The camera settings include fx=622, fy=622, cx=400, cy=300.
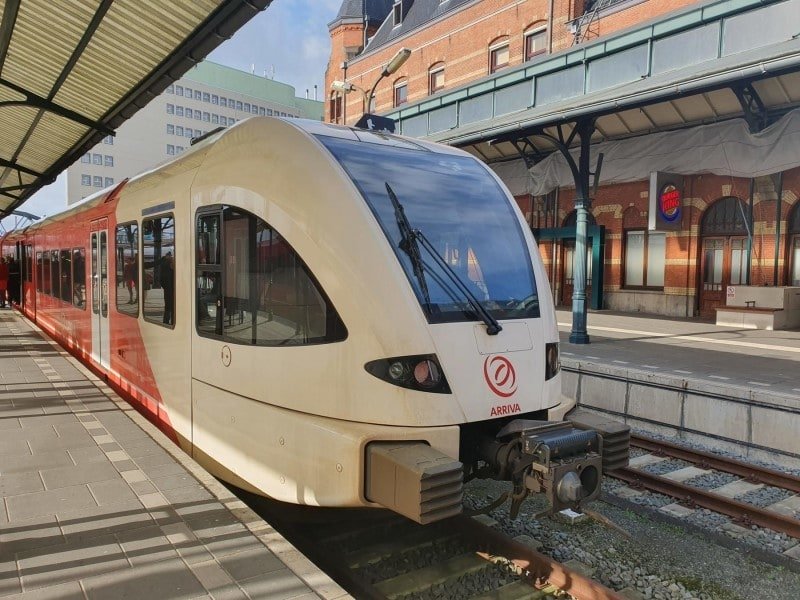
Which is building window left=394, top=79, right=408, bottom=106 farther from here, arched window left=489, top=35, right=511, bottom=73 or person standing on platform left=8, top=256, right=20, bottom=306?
person standing on platform left=8, top=256, right=20, bottom=306

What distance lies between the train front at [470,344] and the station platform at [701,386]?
420 cm

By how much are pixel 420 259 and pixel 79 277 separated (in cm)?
726

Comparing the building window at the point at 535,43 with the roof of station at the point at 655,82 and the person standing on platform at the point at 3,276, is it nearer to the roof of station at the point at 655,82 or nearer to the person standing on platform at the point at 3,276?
the roof of station at the point at 655,82

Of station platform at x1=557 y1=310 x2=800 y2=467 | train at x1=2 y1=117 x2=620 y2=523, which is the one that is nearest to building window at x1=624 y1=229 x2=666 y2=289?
station platform at x1=557 y1=310 x2=800 y2=467

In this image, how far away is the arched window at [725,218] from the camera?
16391 mm

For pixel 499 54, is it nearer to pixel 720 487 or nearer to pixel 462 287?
pixel 720 487

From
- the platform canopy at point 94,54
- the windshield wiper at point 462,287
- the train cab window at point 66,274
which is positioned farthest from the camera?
the train cab window at point 66,274

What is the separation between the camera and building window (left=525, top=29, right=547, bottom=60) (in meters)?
23.5

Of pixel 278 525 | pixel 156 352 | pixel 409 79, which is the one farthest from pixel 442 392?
pixel 409 79

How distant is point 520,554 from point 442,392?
1300 mm

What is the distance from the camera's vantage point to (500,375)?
398 cm

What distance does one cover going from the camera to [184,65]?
6.89 m

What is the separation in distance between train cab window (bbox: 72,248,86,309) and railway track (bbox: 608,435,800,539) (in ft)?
24.6

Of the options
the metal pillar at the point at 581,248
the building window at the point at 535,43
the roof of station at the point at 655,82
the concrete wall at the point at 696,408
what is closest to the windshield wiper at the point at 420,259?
the concrete wall at the point at 696,408
